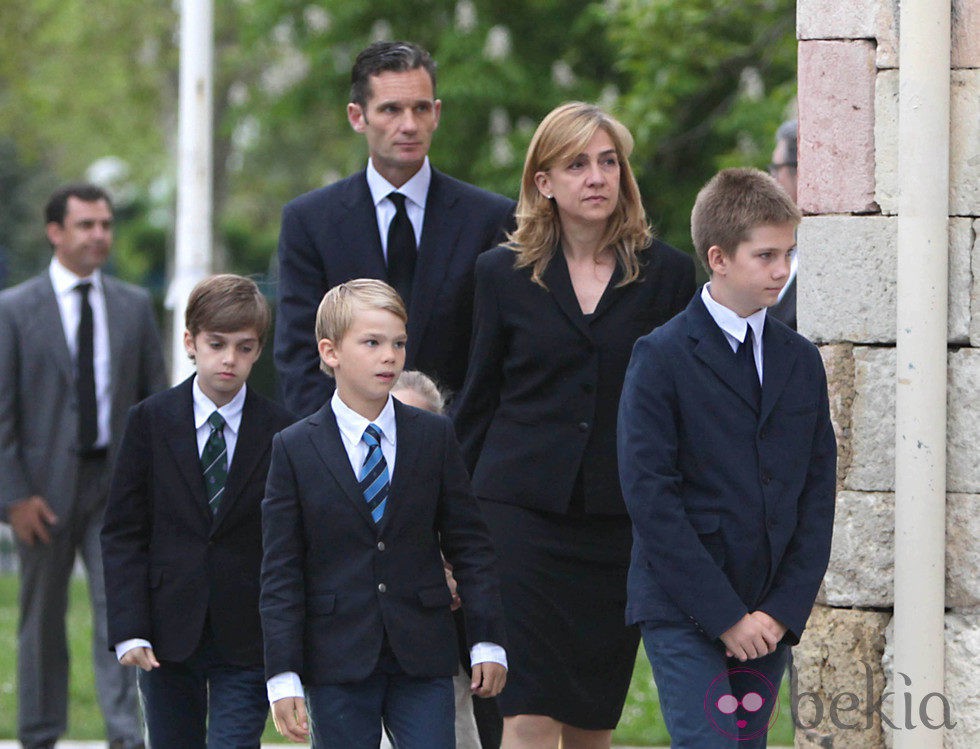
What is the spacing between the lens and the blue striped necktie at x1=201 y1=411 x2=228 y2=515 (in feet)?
16.2

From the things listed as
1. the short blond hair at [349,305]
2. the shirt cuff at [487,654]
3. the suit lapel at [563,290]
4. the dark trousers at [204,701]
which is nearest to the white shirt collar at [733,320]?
the suit lapel at [563,290]

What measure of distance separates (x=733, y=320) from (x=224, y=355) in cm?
146

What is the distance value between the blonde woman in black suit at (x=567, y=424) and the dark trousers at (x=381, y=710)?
0.69 metres

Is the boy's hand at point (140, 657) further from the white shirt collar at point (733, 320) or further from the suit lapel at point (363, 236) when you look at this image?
the white shirt collar at point (733, 320)

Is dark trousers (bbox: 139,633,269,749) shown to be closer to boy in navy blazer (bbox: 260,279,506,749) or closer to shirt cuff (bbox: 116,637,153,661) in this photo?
shirt cuff (bbox: 116,637,153,661)

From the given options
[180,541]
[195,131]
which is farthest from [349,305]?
[195,131]

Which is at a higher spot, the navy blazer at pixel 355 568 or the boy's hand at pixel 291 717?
the navy blazer at pixel 355 568

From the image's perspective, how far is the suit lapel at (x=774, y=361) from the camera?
4332 millimetres

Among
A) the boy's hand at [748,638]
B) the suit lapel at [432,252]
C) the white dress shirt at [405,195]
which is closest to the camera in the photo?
the boy's hand at [748,638]

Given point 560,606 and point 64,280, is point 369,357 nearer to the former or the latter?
point 560,606

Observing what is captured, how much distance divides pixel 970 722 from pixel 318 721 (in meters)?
1.91

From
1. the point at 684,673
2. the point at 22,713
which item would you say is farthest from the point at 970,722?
the point at 22,713

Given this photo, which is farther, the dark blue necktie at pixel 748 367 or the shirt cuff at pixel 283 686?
the dark blue necktie at pixel 748 367

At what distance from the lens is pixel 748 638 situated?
4.17m
